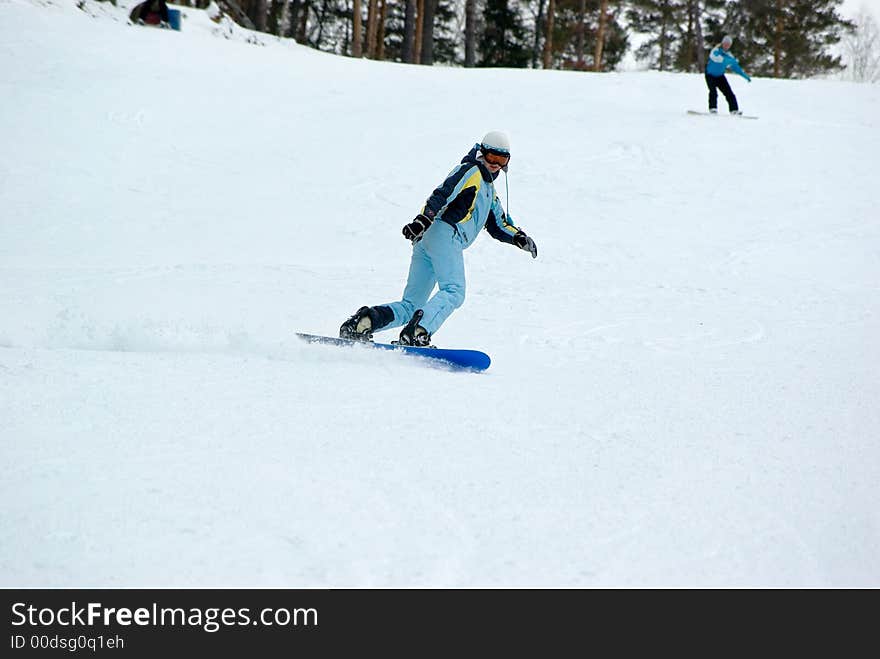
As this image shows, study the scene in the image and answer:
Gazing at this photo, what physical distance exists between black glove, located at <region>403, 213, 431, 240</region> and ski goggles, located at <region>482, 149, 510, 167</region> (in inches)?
22.2

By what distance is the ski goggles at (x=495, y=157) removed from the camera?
198 inches

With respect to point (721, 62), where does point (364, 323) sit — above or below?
below

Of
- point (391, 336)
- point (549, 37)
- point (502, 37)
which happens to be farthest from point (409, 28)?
point (391, 336)

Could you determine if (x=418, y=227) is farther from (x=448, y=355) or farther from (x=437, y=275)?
(x=448, y=355)

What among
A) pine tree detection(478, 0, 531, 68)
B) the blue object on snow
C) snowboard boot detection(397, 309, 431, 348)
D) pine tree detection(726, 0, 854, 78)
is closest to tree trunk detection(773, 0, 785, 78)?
pine tree detection(726, 0, 854, 78)

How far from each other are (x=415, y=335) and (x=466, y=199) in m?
0.92

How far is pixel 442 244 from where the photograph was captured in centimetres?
512

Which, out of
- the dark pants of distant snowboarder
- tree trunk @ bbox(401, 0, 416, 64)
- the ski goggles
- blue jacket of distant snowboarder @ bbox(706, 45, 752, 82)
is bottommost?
the ski goggles

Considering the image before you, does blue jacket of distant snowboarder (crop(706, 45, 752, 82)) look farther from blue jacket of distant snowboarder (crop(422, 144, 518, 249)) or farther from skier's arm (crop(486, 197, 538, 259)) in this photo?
blue jacket of distant snowboarder (crop(422, 144, 518, 249))

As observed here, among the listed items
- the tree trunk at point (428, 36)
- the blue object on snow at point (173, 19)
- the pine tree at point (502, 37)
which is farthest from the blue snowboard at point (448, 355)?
the pine tree at point (502, 37)

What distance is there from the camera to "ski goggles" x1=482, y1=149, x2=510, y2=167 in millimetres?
5035

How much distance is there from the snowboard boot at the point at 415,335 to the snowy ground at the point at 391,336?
0.16 meters

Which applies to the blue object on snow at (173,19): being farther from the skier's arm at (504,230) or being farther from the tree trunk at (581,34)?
the tree trunk at (581,34)
